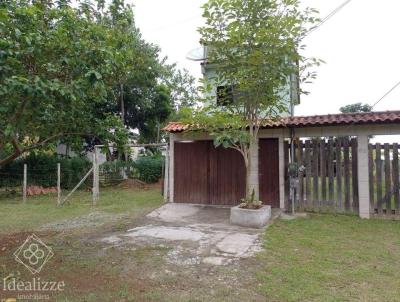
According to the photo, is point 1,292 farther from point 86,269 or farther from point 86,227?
point 86,227

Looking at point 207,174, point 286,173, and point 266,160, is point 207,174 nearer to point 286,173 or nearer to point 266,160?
point 266,160

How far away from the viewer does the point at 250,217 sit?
279 inches

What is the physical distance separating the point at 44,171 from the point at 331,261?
13.3m

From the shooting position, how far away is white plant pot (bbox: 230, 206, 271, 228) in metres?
7.02

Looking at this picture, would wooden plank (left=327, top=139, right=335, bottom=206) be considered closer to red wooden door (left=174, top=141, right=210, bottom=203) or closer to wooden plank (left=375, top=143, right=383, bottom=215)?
wooden plank (left=375, top=143, right=383, bottom=215)

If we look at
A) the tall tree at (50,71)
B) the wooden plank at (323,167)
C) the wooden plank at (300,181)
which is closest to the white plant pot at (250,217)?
the wooden plank at (300,181)

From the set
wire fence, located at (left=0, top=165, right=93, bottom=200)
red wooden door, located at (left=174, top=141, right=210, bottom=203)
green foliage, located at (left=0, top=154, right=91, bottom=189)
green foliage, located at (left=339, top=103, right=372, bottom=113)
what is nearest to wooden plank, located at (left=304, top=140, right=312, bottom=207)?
red wooden door, located at (left=174, top=141, right=210, bottom=203)

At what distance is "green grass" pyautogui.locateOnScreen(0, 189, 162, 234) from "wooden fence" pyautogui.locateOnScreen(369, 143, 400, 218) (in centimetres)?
620

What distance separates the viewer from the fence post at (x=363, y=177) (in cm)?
792

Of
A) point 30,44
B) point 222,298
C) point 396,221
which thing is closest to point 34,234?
point 30,44

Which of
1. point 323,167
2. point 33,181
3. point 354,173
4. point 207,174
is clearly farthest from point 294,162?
point 33,181

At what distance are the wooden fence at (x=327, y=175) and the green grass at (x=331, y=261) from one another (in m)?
0.88

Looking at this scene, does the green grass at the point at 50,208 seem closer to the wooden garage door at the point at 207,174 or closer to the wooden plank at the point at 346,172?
the wooden garage door at the point at 207,174

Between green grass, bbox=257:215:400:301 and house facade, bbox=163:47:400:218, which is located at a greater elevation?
house facade, bbox=163:47:400:218
